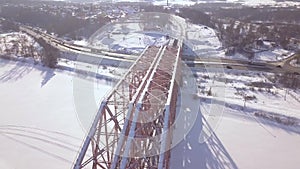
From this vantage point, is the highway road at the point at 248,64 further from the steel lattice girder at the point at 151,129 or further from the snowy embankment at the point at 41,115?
the steel lattice girder at the point at 151,129

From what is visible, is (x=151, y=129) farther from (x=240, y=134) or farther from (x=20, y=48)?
(x=20, y=48)

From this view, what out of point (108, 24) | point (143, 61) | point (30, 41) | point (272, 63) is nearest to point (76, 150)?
point (143, 61)

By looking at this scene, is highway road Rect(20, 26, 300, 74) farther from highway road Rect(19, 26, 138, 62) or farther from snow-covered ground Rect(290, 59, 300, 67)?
snow-covered ground Rect(290, 59, 300, 67)

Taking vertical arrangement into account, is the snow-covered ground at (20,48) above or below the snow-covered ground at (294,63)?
above

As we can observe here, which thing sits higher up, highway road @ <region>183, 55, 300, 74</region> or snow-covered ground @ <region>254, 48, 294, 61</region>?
snow-covered ground @ <region>254, 48, 294, 61</region>

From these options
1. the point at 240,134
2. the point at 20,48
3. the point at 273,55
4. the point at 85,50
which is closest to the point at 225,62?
the point at 273,55

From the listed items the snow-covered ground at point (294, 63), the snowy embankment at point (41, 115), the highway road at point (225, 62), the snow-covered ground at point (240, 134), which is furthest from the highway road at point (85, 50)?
the snow-covered ground at point (294, 63)

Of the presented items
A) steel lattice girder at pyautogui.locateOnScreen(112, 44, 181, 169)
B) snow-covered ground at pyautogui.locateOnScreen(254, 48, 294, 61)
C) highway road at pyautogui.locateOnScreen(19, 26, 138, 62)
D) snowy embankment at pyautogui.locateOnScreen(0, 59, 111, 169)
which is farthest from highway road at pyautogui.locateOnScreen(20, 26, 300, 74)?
steel lattice girder at pyautogui.locateOnScreen(112, 44, 181, 169)

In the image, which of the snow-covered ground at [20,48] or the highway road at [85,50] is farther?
the snow-covered ground at [20,48]

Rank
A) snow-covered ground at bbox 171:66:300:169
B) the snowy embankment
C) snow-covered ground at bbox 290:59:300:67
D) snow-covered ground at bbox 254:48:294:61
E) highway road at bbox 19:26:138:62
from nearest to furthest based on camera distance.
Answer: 1. snow-covered ground at bbox 171:66:300:169
2. the snowy embankment
3. snow-covered ground at bbox 290:59:300:67
4. snow-covered ground at bbox 254:48:294:61
5. highway road at bbox 19:26:138:62
